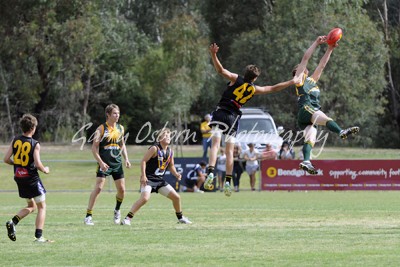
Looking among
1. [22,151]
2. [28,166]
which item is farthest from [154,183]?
[22,151]

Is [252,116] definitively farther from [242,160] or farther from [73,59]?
[73,59]

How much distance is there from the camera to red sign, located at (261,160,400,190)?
1133 inches

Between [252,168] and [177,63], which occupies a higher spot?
[177,63]

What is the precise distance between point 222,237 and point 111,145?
11.4 feet

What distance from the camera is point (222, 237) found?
1249cm

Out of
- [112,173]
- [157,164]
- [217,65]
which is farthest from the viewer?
[112,173]

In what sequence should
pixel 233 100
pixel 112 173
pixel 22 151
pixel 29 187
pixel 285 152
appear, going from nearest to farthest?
pixel 22 151 → pixel 29 187 → pixel 233 100 → pixel 112 173 → pixel 285 152

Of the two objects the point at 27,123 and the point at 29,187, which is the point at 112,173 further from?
the point at 27,123

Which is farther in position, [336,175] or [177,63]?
[177,63]

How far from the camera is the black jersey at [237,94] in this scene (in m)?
13.6

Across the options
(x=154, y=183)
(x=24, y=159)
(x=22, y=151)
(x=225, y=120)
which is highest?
(x=225, y=120)

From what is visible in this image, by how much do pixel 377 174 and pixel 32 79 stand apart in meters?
21.2

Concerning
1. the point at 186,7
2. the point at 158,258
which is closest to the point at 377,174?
the point at 158,258

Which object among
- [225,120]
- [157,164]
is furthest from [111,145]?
[225,120]
